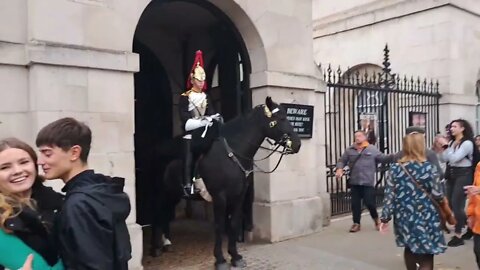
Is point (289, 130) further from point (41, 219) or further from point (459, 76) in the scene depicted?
point (459, 76)

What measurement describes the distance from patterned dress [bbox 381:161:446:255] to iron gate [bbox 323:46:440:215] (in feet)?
15.2

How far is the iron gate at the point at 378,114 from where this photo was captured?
9766mm

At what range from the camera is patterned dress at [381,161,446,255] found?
172 inches

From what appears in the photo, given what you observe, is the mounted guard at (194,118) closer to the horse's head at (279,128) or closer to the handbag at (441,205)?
the horse's head at (279,128)

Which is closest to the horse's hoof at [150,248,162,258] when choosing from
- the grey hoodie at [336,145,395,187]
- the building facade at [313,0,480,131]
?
the grey hoodie at [336,145,395,187]

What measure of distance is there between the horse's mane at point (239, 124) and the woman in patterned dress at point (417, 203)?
2061 mm

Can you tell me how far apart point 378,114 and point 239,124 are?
5.73 meters

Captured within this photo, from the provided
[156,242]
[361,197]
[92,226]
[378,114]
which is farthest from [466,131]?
[92,226]

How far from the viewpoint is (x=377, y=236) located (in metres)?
7.69

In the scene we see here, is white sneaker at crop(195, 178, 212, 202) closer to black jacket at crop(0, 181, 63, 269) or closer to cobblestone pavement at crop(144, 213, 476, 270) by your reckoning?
cobblestone pavement at crop(144, 213, 476, 270)

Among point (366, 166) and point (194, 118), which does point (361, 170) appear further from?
point (194, 118)

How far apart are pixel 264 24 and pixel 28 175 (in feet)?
18.7

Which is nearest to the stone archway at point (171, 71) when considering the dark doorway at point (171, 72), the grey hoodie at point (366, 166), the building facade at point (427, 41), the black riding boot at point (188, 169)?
the dark doorway at point (171, 72)

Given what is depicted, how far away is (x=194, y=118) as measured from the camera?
5.84 metres
